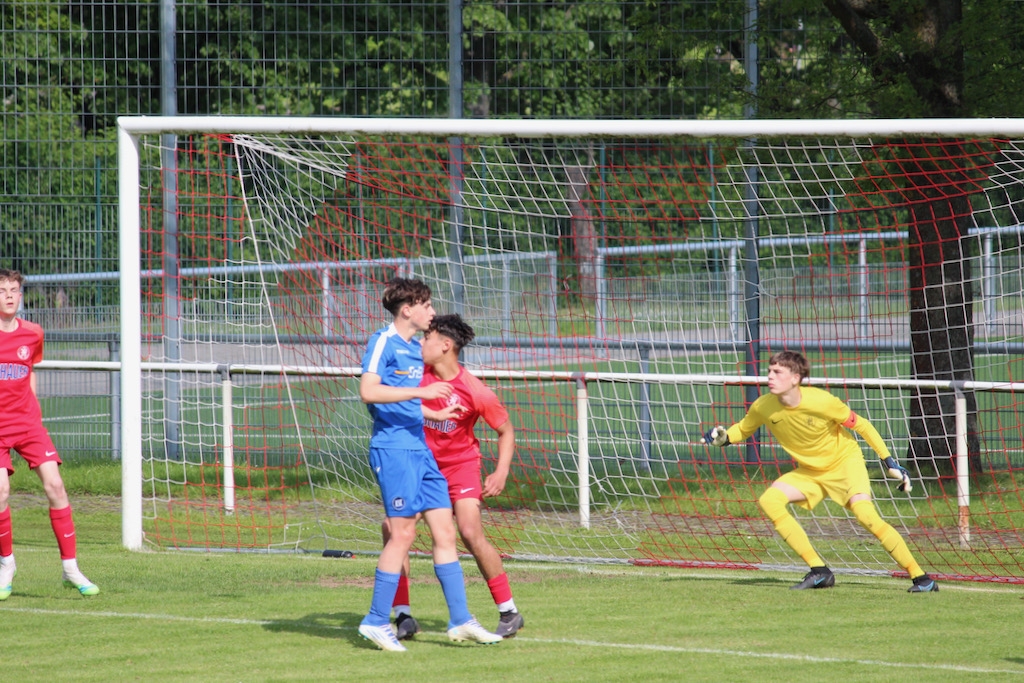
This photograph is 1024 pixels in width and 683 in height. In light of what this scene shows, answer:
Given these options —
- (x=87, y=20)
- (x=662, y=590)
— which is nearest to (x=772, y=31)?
(x=662, y=590)

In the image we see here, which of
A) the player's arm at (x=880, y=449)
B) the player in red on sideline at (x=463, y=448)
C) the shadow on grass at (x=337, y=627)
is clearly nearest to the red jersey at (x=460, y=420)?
the player in red on sideline at (x=463, y=448)

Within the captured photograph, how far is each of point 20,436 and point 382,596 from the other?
276cm

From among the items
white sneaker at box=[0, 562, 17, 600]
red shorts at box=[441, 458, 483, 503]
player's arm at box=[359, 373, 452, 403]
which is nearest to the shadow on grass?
red shorts at box=[441, 458, 483, 503]

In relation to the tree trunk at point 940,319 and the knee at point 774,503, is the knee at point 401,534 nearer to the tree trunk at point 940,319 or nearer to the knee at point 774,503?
the knee at point 774,503

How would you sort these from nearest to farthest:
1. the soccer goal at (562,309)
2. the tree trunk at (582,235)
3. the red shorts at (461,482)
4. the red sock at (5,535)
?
the red shorts at (461,482) < the red sock at (5,535) < the soccer goal at (562,309) < the tree trunk at (582,235)

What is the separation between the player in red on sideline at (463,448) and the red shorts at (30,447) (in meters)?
2.44

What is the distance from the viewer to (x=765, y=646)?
607 centimetres

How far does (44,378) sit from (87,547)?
5.47 m

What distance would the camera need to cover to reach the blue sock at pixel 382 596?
231 inches

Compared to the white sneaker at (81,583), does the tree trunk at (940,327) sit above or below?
above

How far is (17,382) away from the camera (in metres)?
7.39

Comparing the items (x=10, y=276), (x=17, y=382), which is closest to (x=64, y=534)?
(x=17, y=382)

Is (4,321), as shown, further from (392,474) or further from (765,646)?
(765,646)

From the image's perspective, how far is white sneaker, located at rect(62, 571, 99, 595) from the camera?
283 inches
